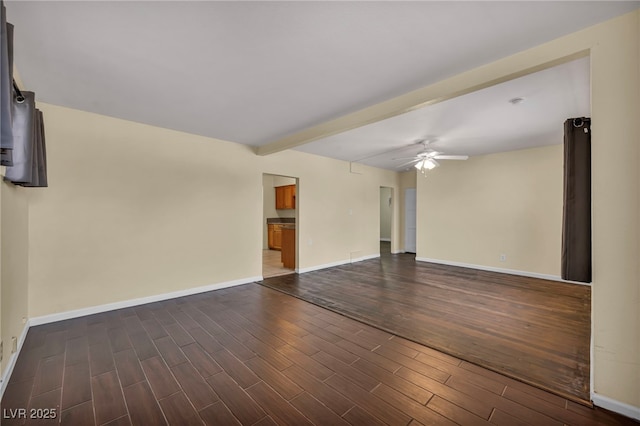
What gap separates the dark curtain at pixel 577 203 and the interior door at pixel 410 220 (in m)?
5.81

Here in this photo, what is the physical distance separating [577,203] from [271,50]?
2578 mm

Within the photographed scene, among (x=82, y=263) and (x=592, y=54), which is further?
(x=82, y=263)

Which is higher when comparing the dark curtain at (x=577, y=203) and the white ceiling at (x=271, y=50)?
the white ceiling at (x=271, y=50)

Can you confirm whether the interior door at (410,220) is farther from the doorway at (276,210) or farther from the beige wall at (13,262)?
the beige wall at (13,262)

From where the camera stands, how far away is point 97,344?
2.55m

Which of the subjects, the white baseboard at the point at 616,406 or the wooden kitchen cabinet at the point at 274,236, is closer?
the white baseboard at the point at 616,406

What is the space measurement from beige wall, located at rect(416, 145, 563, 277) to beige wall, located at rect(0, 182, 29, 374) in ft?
22.5

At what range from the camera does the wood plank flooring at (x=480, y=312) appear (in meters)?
2.21

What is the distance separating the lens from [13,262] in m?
2.29

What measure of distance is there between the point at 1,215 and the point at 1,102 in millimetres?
1216

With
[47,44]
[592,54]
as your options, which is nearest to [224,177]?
[47,44]

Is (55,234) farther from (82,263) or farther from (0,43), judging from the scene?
(0,43)

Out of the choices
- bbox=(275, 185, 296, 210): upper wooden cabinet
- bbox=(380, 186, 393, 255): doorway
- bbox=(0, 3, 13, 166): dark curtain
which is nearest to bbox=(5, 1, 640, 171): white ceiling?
bbox=(0, 3, 13, 166): dark curtain

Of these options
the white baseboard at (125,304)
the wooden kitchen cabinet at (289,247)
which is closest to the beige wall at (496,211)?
the wooden kitchen cabinet at (289,247)
